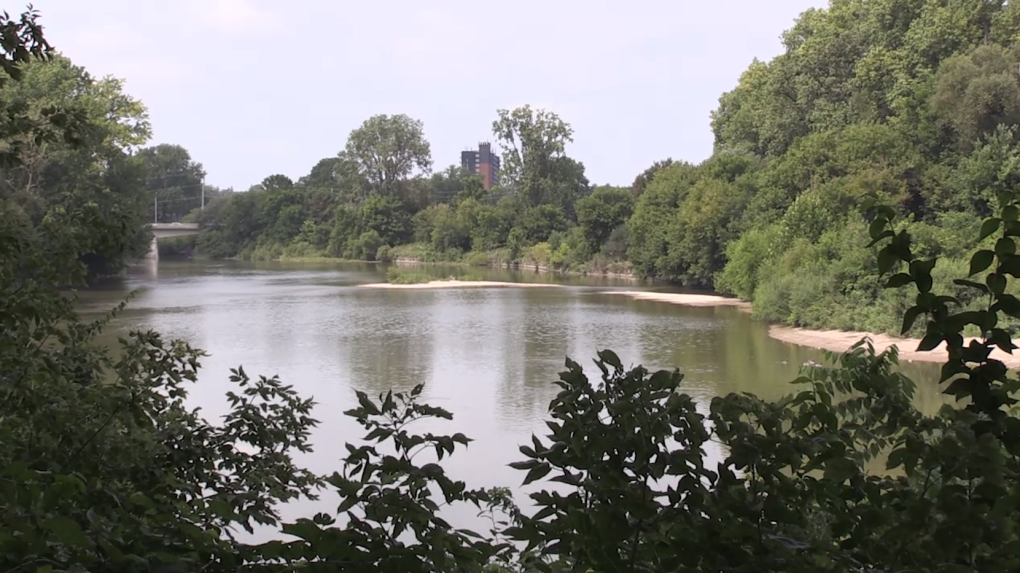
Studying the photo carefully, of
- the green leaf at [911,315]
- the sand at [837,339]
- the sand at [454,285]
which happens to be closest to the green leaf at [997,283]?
the green leaf at [911,315]

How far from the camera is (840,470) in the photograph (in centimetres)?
157

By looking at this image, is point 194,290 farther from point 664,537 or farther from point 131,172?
point 664,537

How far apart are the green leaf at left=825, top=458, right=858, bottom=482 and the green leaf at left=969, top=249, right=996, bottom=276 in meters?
0.40

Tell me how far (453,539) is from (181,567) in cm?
49

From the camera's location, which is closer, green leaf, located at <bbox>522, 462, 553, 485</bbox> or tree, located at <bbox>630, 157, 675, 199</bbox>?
green leaf, located at <bbox>522, 462, 553, 485</bbox>

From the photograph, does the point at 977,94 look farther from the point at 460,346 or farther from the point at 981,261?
the point at 981,261

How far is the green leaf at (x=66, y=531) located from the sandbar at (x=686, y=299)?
29.2 metres

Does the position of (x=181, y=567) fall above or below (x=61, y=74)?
below

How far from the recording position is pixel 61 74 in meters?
34.2

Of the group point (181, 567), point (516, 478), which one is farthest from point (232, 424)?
point (516, 478)

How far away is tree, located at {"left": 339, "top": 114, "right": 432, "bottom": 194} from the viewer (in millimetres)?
73938

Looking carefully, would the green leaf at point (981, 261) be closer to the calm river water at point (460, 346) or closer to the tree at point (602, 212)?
the calm river water at point (460, 346)

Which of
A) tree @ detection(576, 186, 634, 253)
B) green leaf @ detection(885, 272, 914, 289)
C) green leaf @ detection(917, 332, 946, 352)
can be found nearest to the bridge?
tree @ detection(576, 186, 634, 253)

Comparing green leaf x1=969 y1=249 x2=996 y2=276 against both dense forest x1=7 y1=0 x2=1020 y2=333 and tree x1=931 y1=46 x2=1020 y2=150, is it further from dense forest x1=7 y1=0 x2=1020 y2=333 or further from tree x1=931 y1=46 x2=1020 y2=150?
tree x1=931 y1=46 x2=1020 y2=150
